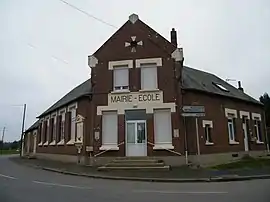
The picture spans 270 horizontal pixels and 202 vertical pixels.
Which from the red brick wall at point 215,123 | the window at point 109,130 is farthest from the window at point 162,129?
the window at point 109,130

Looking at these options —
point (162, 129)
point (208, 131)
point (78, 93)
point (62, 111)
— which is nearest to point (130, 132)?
point (162, 129)

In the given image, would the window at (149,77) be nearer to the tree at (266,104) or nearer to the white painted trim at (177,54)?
the white painted trim at (177,54)

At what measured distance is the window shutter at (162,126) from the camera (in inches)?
778

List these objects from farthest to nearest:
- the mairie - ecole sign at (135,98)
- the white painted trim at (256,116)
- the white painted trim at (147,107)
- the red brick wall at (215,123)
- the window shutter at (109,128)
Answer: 1. the white painted trim at (256,116)
2. the window shutter at (109,128)
3. the mairie - ecole sign at (135,98)
4. the red brick wall at (215,123)
5. the white painted trim at (147,107)

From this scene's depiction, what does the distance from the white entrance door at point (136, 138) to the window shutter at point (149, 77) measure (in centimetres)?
246

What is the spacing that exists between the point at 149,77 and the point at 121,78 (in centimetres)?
195

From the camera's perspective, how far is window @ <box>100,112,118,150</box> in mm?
20312

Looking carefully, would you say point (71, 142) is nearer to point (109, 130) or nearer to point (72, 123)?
point (72, 123)

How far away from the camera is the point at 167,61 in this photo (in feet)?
67.9

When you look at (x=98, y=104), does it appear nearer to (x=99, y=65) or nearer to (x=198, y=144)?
(x=99, y=65)

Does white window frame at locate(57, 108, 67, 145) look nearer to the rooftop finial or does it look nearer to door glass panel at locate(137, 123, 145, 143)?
door glass panel at locate(137, 123, 145, 143)

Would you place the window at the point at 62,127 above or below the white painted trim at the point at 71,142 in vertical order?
above

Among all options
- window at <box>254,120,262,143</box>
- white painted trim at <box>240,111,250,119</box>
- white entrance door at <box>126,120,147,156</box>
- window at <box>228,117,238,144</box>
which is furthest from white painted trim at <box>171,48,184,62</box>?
window at <box>254,120,262,143</box>

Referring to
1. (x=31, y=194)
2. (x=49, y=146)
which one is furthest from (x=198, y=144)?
(x=49, y=146)
